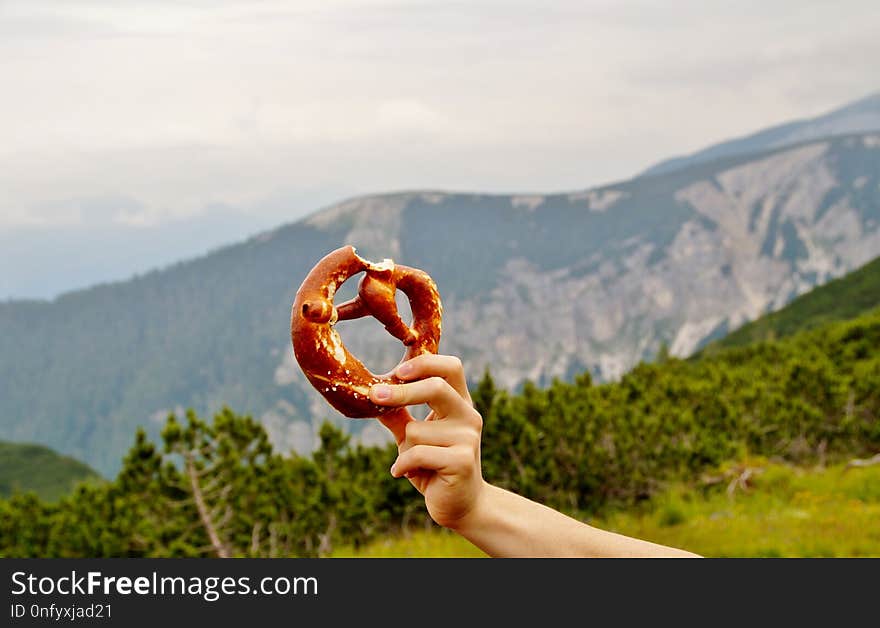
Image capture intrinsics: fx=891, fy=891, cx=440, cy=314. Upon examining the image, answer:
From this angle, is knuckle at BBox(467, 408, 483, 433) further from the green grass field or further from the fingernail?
the green grass field

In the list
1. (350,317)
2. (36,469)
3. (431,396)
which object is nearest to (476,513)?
(431,396)

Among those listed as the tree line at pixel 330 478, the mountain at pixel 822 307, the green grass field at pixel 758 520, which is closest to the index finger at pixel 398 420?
the green grass field at pixel 758 520

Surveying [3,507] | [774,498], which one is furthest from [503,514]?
[3,507]

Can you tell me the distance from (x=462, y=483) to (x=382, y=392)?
44 centimetres

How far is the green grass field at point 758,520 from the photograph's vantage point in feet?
35.4

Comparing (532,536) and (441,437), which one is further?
(532,536)

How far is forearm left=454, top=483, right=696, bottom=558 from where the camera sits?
3369mm

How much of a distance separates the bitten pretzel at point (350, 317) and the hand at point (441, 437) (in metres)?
0.16

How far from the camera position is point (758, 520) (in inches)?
500

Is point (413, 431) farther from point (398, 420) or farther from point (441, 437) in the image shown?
point (398, 420)

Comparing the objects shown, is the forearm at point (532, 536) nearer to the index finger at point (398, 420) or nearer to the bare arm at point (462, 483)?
the bare arm at point (462, 483)

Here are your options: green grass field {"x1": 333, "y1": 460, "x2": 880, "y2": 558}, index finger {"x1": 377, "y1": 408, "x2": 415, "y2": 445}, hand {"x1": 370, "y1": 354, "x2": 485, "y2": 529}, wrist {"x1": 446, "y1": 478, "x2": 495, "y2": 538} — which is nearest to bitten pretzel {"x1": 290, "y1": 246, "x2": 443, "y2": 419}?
index finger {"x1": 377, "y1": 408, "x2": 415, "y2": 445}

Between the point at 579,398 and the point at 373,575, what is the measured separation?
487 inches

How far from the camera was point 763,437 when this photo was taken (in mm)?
20250
